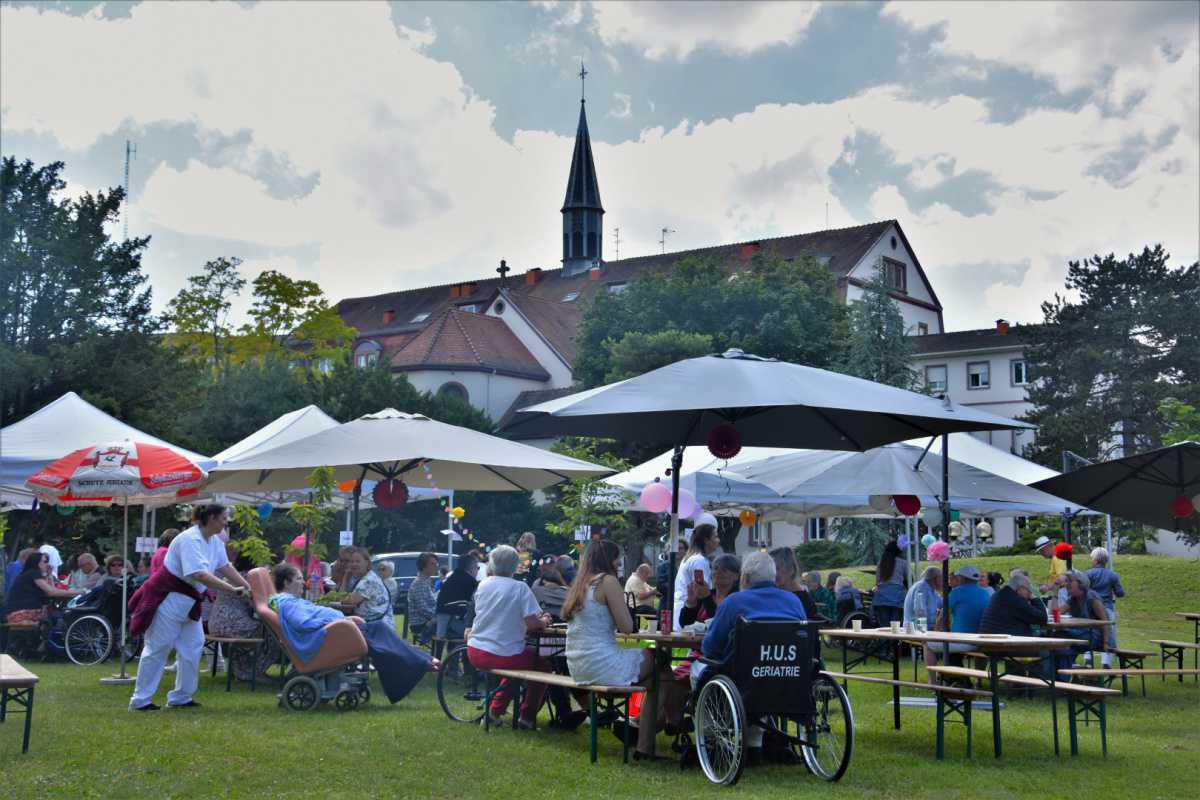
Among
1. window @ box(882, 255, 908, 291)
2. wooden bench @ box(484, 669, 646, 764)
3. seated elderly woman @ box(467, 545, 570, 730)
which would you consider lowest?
wooden bench @ box(484, 669, 646, 764)

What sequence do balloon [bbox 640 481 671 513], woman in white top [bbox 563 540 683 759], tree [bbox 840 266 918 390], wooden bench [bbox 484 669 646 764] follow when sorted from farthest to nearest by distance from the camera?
tree [bbox 840 266 918 390]
balloon [bbox 640 481 671 513]
woman in white top [bbox 563 540 683 759]
wooden bench [bbox 484 669 646 764]

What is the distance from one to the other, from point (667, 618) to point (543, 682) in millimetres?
1000

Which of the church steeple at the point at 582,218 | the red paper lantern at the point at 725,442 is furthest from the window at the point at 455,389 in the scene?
the red paper lantern at the point at 725,442

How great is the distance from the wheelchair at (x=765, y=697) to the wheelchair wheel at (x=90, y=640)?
9.89 meters

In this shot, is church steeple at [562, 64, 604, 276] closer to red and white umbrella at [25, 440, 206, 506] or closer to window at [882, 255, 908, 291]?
window at [882, 255, 908, 291]

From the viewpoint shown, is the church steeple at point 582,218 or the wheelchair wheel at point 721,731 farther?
the church steeple at point 582,218

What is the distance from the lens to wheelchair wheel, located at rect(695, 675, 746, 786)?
26.3 ft

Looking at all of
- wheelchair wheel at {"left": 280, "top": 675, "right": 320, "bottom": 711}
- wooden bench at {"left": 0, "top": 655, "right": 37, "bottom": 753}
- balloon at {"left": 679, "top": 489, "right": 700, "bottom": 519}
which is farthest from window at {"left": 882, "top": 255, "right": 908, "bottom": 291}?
wooden bench at {"left": 0, "top": 655, "right": 37, "bottom": 753}

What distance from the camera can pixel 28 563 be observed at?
53.8 feet

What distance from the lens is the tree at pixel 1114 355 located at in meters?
50.8

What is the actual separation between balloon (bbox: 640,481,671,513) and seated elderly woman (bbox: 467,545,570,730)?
5799mm

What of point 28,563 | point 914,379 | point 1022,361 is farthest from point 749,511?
point 1022,361

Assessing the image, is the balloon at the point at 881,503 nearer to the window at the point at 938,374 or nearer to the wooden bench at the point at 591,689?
the wooden bench at the point at 591,689

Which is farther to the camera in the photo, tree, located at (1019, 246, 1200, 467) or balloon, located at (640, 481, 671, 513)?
tree, located at (1019, 246, 1200, 467)
